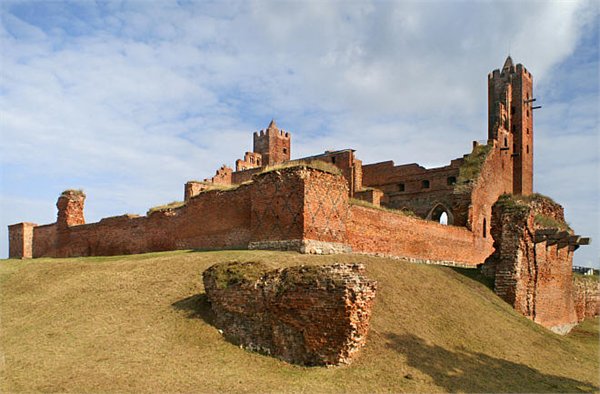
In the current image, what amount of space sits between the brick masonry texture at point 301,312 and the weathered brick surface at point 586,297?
19.9 m

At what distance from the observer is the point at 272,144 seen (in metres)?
57.6

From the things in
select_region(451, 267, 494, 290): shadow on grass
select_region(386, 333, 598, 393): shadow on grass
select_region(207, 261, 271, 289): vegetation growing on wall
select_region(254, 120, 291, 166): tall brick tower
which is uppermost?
select_region(254, 120, 291, 166): tall brick tower

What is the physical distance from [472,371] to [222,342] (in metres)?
5.13

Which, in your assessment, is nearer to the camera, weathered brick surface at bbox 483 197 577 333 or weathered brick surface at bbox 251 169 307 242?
weathered brick surface at bbox 251 169 307 242

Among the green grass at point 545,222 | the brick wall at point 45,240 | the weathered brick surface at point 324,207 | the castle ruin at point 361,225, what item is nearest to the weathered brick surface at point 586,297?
the castle ruin at point 361,225

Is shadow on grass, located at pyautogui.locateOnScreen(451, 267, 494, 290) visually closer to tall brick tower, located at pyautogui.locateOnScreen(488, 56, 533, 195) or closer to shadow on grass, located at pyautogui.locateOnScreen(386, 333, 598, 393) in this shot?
shadow on grass, located at pyautogui.locateOnScreen(386, 333, 598, 393)

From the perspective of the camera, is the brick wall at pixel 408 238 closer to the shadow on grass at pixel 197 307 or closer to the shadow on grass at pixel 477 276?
the shadow on grass at pixel 477 276

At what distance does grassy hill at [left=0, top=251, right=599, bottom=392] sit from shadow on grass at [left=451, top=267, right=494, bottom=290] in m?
1.37

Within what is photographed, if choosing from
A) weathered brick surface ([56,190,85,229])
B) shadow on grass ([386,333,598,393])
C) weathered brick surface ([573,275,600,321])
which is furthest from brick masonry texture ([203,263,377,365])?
weathered brick surface ([56,190,85,229])

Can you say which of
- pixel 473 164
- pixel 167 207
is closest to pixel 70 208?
pixel 167 207

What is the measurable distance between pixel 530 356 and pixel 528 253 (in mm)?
6975

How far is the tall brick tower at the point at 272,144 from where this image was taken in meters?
57.3

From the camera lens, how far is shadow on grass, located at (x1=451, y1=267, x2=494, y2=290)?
18981mm

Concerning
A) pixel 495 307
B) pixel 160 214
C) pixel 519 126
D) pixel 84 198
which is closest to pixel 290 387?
pixel 495 307
